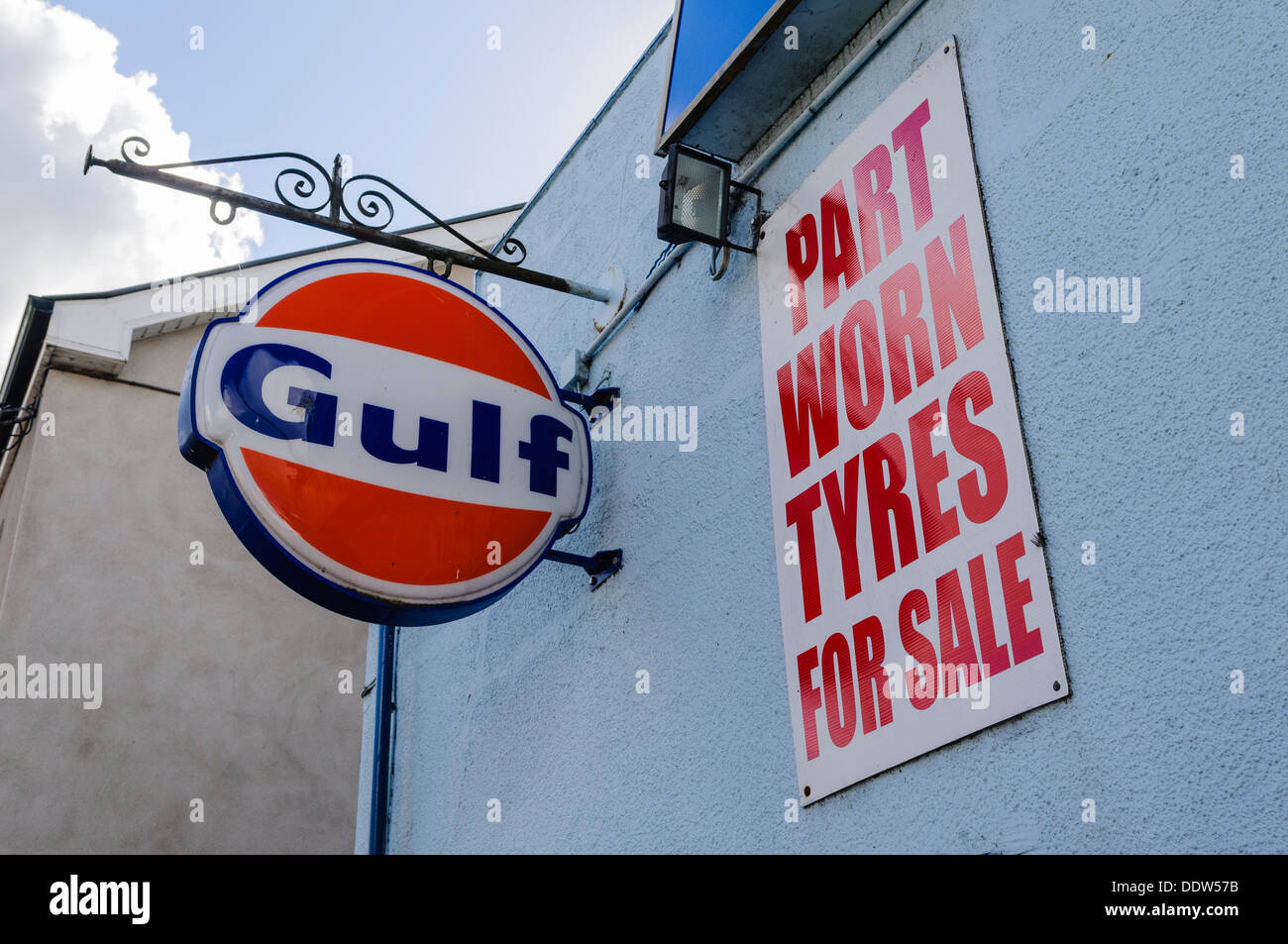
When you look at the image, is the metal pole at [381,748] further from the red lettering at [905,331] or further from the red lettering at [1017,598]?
the red lettering at [1017,598]

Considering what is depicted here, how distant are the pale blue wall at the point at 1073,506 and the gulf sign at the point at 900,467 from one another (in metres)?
0.06

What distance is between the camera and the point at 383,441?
3.37 meters

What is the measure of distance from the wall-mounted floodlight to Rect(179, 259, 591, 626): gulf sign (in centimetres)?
70

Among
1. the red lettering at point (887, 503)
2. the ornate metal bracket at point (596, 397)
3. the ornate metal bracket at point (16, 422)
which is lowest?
the red lettering at point (887, 503)

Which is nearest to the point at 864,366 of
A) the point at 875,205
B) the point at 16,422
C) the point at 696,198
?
the point at 875,205

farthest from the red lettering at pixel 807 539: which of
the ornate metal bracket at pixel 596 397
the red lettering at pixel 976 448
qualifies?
the ornate metal bracket at pixel 596 397

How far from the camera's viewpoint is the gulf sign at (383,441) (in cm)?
313

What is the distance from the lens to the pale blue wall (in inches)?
79.6

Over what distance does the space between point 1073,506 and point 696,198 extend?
1.72 m

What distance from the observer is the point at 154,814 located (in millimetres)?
8508

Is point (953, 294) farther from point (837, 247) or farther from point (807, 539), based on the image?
point (807, 539)

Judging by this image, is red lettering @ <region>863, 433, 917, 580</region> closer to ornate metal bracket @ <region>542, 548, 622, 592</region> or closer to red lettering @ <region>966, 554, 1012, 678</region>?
red lettering @ <region>966, 554, 1012, 678</region>
